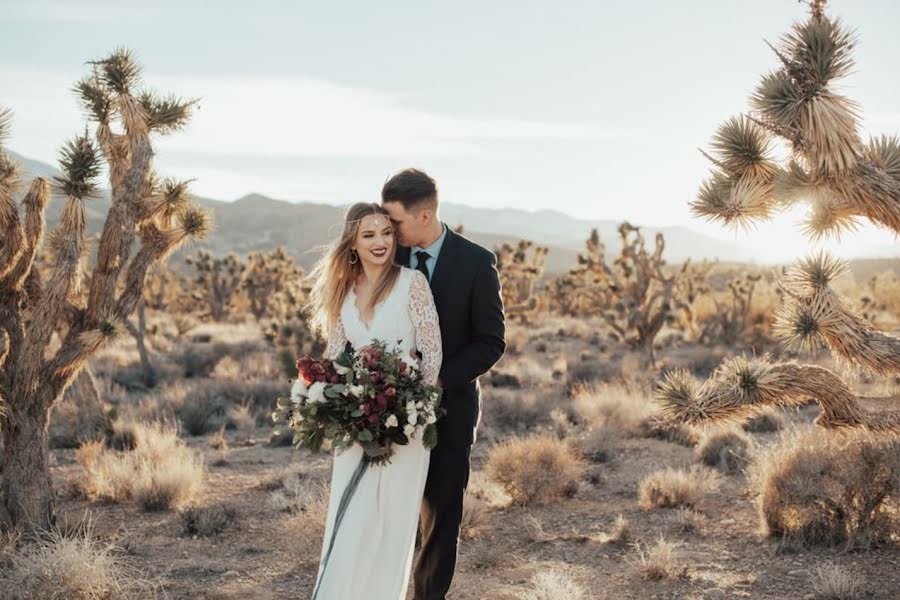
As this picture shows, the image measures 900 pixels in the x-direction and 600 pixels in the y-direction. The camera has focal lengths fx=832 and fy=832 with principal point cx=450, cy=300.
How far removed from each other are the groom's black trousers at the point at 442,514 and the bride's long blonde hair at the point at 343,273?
871 millimetres

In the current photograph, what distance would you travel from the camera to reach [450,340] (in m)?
4.36

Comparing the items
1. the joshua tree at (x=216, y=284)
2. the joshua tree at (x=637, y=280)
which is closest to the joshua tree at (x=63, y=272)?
the joshua tree at (x=637, y=280)

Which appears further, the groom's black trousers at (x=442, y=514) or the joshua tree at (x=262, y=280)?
the joshua tree at (x=262, y=280)

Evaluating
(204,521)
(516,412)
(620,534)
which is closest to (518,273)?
(516,412)

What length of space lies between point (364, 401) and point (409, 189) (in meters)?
1.09

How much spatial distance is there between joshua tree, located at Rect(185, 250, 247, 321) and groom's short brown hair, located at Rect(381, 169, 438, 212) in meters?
29.3

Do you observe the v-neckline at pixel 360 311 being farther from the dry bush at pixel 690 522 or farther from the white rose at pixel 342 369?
the dry bush at pixel 690 522

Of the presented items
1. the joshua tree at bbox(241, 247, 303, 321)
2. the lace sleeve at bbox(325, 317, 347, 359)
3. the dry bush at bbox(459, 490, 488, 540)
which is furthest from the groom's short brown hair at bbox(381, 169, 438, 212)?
the joshua tree at bbox(241, 247, 303, 321)

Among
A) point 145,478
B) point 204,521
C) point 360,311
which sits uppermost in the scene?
point 360,311

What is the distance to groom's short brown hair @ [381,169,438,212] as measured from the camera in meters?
4.17

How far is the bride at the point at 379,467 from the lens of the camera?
409 centimetres

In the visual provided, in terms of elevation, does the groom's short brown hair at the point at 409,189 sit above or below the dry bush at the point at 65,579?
above

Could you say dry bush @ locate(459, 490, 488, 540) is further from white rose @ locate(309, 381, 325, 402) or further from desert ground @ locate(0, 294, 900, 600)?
white rose @ locate(309, 381, 325, 402)

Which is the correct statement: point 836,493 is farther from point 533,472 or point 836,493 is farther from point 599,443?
point 599,443
